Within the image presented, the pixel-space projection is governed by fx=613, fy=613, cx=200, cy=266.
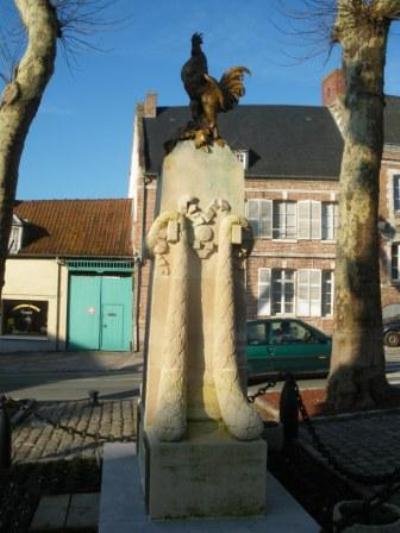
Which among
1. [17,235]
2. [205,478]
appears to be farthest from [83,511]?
[17,235]

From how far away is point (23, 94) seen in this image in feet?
26.9

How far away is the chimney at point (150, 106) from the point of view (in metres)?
30.1

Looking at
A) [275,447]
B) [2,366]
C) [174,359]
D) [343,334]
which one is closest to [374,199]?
[343,334]

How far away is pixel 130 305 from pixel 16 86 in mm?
17643

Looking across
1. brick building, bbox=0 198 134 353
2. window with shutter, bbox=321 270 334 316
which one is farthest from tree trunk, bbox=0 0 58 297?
window with shutter, bbox=321 270 334 316

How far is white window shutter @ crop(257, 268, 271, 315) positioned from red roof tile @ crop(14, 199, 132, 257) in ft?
18.6

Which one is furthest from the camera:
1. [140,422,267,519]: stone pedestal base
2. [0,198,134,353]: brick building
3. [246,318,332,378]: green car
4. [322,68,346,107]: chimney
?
[322,68,346,107]: chimney

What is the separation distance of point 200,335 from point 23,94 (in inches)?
200

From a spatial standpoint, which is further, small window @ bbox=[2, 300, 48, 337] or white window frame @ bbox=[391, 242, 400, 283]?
white window frame @ bbox=[391, 242, 400, 283]

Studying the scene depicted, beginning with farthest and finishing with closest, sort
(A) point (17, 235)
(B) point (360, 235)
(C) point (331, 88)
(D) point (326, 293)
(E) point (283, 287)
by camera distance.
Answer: (C) point (331, 88) < (D) point (326, 293) < (E) point (283, 287) < (A) point (17, 235) < (B) point (360, 235)

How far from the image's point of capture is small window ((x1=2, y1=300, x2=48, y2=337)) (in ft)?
83.4

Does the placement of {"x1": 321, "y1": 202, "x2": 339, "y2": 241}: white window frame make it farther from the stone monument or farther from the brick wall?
the stone monument

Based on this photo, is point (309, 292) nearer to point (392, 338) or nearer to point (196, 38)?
point (392, 338)

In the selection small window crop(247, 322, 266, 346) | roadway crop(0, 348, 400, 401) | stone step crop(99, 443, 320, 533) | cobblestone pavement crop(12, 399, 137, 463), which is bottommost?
roadway crop(0, 348, 400, 401)
